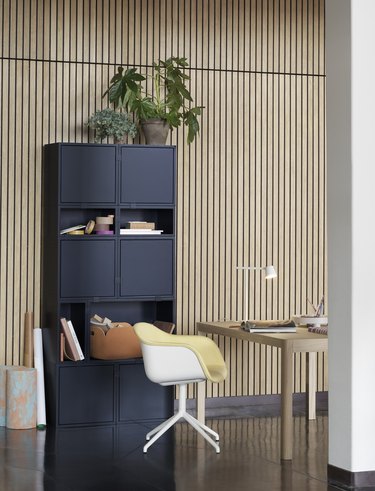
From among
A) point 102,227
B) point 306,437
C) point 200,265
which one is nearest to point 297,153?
point 200,265

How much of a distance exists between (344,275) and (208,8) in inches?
146

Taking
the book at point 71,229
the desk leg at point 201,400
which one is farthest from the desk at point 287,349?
the book at point 71,229

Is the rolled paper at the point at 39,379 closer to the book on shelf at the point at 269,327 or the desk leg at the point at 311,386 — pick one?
the book on shelf at the point at 269,327

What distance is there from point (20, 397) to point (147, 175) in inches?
83.1

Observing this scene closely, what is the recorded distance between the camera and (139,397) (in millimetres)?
8445

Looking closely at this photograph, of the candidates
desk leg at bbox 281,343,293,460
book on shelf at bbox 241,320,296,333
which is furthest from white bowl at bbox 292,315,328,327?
desk leg at bbox 281,343,293,460

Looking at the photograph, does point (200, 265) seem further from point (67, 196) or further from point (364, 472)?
point (364, 472)

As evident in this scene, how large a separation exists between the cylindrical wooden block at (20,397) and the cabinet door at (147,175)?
1.66m

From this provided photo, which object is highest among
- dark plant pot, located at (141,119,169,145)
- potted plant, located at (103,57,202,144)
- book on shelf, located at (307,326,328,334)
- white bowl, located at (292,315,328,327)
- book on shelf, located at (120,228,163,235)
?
potted plant, located at (103,57,202,144)

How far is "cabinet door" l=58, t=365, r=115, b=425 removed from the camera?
27.0 ft

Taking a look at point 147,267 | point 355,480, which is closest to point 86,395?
point 147,267

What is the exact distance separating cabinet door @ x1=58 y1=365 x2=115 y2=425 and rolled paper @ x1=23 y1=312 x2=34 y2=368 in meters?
0.36

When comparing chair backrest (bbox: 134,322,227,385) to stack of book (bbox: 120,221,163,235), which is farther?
stack of book (bbox: 120,221,163,235)

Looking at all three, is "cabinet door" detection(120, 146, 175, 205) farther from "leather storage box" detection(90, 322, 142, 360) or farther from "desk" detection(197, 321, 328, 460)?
"desk" detection(197, 321, 328, 460)
